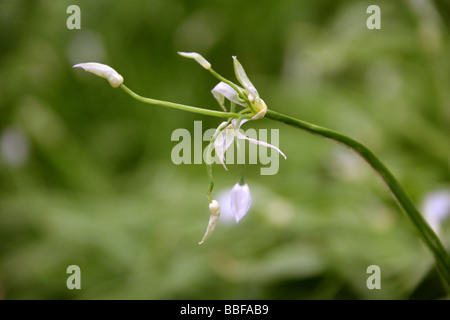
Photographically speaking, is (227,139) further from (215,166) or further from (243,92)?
(215,166)

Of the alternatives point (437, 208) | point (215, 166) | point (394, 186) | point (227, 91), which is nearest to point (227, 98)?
point (227, 91)

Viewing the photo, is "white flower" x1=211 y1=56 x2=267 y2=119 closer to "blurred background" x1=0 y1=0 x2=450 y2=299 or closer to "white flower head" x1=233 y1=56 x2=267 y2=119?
"white flower head" x1=233 y1=56 x2=267 y2=119

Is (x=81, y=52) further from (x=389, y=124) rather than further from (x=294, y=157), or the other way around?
(x=389, y=124)

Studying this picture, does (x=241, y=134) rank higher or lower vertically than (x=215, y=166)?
lower

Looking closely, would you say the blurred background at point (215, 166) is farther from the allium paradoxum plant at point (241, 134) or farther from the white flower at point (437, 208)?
the allium paradoxum plant at point (241, 134)

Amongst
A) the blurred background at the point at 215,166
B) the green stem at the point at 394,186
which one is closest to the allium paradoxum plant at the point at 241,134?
the green stem at the point at 394,186
